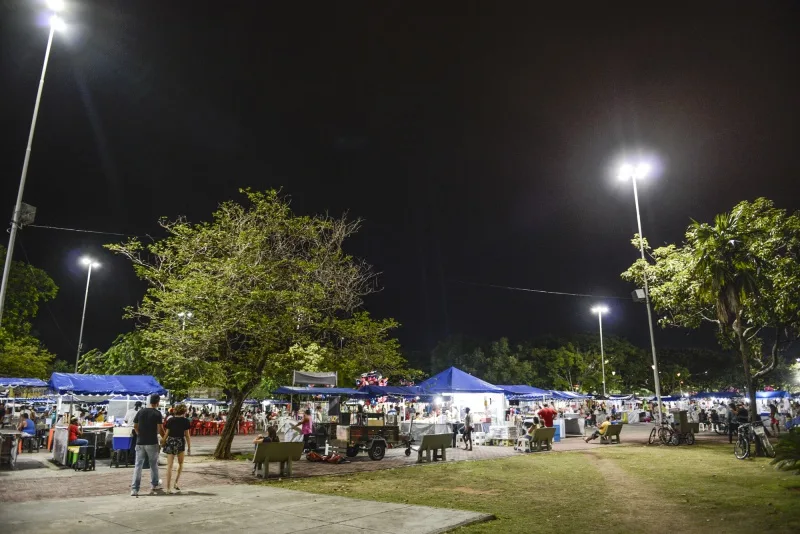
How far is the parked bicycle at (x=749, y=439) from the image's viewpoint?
53.3ft

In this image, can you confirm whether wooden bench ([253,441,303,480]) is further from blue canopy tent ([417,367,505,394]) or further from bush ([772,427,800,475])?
blue canopy tent ([417,367,505,394])

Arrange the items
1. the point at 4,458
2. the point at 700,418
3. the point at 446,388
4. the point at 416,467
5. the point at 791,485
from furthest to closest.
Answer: the point at 700,418, the point at 446,388, the point at 416,467, the point at 4,458, the point at 791,485

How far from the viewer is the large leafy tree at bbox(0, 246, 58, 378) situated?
3631cm

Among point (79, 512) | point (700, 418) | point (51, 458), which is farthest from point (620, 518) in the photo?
point (700, 418)

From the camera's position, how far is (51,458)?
17.4 meters

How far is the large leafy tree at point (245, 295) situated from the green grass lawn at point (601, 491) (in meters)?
5.14

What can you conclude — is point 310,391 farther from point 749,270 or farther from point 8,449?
Result: point 749,270

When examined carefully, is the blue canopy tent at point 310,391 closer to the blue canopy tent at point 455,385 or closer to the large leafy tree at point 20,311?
the blue canopy tent at point 455,385

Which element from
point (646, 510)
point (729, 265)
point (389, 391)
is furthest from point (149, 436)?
point (729, 265)

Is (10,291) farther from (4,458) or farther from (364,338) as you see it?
(364,338)

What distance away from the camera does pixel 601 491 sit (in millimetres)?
10648

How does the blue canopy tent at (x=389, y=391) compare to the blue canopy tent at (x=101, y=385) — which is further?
the blue canopy tent at (x=389, y=391)

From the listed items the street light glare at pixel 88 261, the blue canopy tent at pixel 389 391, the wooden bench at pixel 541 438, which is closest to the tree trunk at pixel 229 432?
the blue canopy tent at pixel 389 391

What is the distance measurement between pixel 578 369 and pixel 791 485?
55.7 meters
